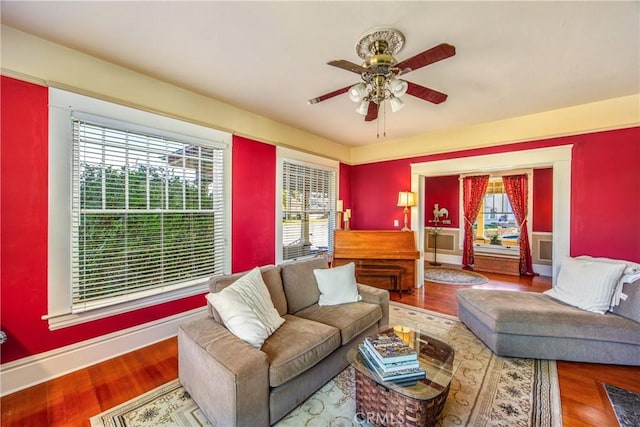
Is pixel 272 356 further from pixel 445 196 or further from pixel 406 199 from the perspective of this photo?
pixel 445 196

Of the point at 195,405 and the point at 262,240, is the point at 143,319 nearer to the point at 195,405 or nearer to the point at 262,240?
the point at 195,405

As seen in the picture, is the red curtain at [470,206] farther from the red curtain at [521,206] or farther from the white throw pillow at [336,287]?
the white throw pillow at [336,287]

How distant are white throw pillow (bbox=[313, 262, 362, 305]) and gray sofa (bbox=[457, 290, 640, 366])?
4.39ft

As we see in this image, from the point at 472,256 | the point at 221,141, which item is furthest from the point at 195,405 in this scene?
the point at 472,256

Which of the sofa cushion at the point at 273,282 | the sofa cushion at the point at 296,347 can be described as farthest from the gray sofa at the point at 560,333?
the sofa cushion at the point at 273,282

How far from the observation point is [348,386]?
79.9 inches

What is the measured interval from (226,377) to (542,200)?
22.4 feet

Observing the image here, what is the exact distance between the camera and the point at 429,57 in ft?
5.71

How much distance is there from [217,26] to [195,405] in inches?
107

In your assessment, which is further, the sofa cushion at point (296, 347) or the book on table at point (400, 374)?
the sofa cushion at point (296, 347)

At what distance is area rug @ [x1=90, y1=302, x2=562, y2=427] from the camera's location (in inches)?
67.2

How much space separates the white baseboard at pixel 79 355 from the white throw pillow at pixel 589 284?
4.12 meters

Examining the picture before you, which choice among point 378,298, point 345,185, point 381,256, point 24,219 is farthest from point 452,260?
point 24,219

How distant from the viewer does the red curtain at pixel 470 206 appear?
249 inches
